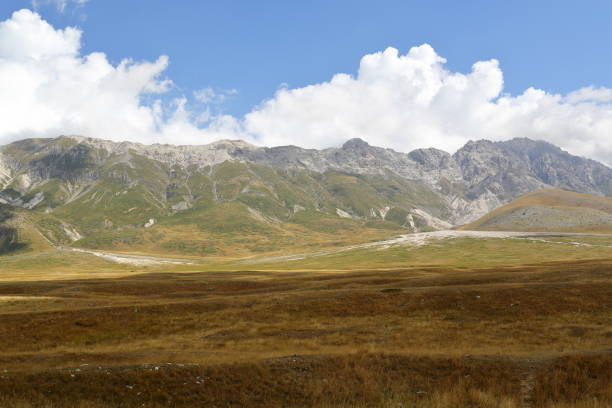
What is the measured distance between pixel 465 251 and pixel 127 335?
595ft

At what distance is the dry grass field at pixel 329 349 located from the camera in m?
18.4

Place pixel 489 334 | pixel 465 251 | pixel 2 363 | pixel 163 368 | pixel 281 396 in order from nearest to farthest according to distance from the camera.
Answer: pixel 281 396, pixel 163 368, pixel 2 363, pixel 489 334, pixel 465 251

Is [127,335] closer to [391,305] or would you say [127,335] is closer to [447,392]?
[391,305]

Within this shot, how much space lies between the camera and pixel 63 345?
34.0m

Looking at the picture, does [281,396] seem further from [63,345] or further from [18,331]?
[18,331]

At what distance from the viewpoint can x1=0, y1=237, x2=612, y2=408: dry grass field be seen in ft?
60.4

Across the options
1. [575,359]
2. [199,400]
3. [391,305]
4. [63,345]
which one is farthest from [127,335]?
[575,359]

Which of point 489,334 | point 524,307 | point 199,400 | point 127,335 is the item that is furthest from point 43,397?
point 524,307

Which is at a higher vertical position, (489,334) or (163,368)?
(163,368)

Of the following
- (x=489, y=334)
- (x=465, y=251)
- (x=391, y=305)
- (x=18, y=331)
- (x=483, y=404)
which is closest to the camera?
(x=483, y=404)

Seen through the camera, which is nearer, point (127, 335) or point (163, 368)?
point (163, 368)

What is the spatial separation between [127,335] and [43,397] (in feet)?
66.1

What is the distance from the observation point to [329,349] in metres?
29.0

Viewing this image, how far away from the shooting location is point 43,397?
17.6 metres
